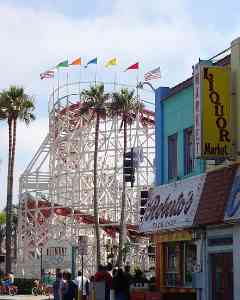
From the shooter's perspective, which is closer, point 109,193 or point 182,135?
point 182,135

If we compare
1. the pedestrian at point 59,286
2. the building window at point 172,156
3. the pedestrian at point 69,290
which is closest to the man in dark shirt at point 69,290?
the pedestrian at point 69,290

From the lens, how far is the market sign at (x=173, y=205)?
21.3 m

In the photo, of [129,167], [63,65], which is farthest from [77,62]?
[129,167]

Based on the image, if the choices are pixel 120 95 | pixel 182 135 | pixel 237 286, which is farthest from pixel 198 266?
pixel 120 95

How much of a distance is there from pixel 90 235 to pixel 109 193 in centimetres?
534

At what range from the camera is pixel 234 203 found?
61.1ft

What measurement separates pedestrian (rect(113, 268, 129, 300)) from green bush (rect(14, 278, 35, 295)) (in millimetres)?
24432

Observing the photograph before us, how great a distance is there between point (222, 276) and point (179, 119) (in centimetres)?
593

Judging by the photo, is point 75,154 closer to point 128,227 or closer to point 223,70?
point 128,227

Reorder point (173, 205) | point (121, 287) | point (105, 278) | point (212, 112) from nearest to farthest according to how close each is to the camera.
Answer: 1. point (212, 112)
2. point (121, 287)
3. point (173, 205)
4. point (105, 278)

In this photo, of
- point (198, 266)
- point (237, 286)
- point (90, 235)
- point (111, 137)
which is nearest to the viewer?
point (237, 286)

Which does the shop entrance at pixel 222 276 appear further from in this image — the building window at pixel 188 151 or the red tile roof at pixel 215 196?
the building window at pixel 188 151

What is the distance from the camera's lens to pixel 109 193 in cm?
5350

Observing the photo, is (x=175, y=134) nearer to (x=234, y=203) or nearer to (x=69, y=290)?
(x=69, y=290)
